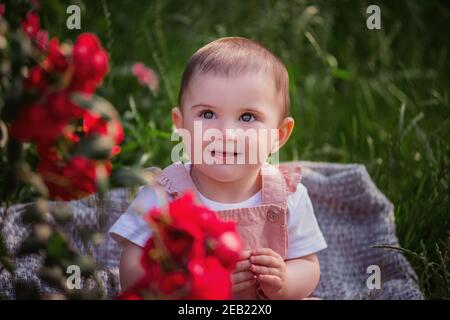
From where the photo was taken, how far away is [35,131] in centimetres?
102

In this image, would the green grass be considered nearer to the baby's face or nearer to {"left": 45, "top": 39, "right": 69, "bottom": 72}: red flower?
the baby's face

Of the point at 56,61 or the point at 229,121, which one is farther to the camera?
the point at 229,121

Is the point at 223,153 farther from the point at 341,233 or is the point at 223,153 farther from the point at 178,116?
the point at 341,233

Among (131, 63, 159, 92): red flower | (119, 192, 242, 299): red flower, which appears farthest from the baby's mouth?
(131, 63, 159, 92): red flower

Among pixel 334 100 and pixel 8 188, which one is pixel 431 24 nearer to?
pixel 334 100

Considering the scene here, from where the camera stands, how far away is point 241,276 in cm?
151

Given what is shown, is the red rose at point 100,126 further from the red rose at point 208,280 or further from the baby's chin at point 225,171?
the baby's chin at point 225,171

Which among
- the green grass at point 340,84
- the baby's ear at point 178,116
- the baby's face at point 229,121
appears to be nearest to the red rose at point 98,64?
the baby's face at point 229,121

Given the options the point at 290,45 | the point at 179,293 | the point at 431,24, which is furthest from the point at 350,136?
the point at 179,293

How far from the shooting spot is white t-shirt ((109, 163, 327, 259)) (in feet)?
5.23

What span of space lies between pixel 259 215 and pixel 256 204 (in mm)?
43

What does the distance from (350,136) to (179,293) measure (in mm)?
1647

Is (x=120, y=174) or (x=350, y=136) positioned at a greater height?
(x=350, y=136)

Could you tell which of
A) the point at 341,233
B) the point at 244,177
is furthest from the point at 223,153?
the point at 341,233
